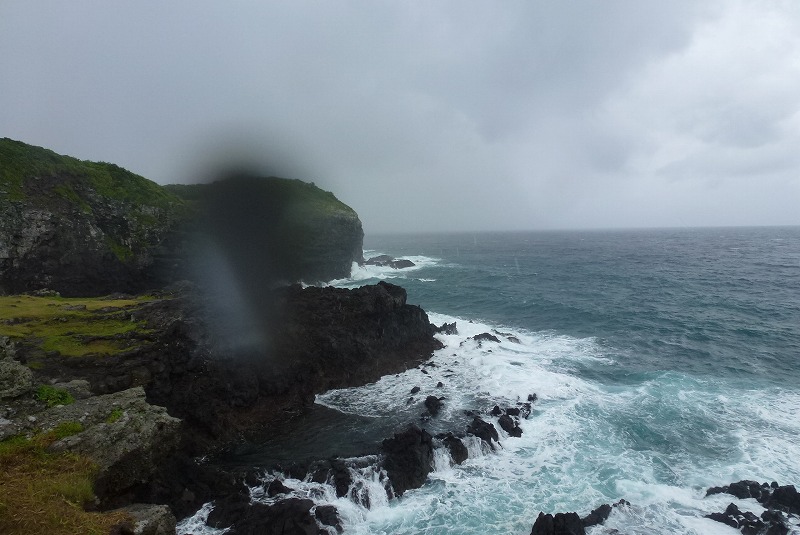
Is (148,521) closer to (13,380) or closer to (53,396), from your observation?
(53,396)

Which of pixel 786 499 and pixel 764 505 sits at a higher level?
pixel 786 499

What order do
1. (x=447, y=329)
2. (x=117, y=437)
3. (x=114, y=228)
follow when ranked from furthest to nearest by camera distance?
1. (x=447, y=329)
2. (x=114, y=228)
3. (x=117, y=437)

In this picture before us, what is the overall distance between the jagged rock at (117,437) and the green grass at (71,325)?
20.4 ft

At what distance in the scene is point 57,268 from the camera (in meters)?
28.9

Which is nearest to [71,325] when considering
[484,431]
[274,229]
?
[484,431]

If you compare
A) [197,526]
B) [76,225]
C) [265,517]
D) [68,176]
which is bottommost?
[197,526]

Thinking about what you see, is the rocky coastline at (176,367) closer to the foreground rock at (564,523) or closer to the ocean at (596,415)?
the foreground rock at (564,523)

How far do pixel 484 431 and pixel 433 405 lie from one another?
11.9 feet

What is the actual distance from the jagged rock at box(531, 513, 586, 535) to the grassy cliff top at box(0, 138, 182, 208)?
38895 millimetres

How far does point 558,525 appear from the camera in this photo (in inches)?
507

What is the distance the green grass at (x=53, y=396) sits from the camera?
Result: 1254 cm

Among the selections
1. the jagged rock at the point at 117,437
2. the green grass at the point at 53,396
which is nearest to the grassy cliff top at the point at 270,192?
the green grass at the point at 53,396

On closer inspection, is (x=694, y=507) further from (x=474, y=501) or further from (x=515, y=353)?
(x=515, y=353)

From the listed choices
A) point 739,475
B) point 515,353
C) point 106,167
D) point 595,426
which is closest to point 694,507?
point 739,475
